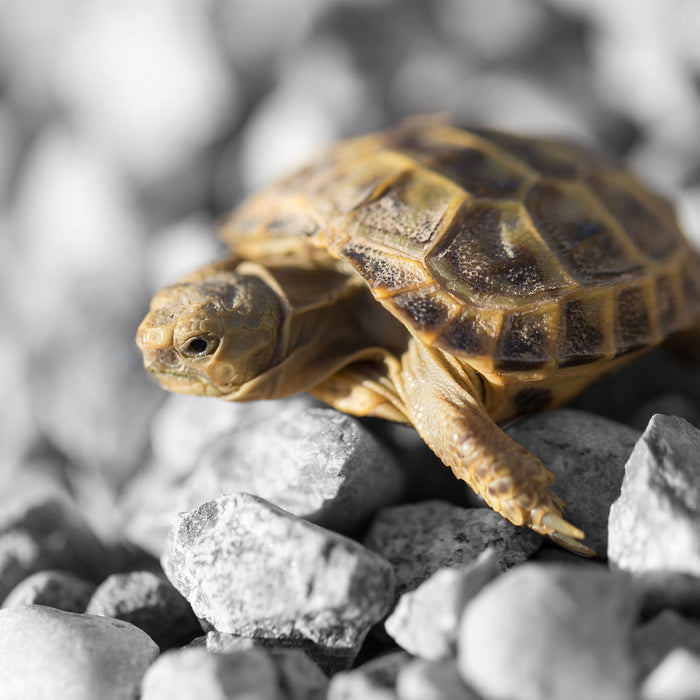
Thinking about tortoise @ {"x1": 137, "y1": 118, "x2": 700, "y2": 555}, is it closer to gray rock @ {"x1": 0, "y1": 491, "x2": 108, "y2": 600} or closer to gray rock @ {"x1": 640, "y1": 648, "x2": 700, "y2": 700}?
Result: gray rock @ {"x1": 640, "y1": 648, "x2": 700, "y2": 700}

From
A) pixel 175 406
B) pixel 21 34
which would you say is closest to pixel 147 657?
pixel 175 406

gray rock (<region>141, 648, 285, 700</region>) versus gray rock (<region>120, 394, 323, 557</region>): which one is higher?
gray rock (<region>141, 648, 285, 700</region>)

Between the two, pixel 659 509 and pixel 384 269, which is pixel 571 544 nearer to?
pixel 659 509

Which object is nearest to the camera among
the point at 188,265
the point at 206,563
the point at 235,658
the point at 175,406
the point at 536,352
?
the point at 235,658

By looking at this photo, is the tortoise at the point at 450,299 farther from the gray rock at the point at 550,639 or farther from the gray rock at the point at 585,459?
the gray rock at the point at 550,639

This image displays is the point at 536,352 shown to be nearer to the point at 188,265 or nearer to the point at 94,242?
the point at 188,265

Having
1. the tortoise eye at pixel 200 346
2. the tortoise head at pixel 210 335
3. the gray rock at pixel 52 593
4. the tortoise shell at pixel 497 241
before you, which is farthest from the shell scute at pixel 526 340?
the gray rock at pixel 52 593

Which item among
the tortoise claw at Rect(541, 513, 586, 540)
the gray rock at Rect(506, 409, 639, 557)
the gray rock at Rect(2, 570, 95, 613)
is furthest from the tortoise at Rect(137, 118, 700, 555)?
the gray rock at Rect(2, 570, 95, 613)
